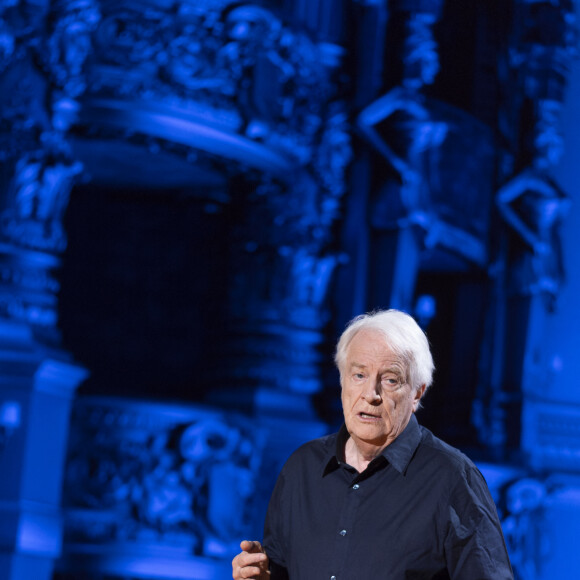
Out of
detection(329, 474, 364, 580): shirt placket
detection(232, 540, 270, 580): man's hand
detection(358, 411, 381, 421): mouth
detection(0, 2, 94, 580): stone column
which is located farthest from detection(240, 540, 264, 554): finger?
detection(0, 2, 94, 580): stone column

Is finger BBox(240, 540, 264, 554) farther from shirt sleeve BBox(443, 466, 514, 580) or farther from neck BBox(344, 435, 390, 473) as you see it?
shirt sleeve BBox(443, 466, 514, 580)

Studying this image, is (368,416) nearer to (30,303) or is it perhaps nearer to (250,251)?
(30,303)

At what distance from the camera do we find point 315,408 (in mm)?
5695

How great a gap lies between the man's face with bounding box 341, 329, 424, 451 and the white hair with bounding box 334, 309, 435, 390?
0.4 inches

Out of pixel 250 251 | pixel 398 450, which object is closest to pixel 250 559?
pixel 398 450

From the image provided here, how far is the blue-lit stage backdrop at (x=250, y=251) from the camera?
4.88m

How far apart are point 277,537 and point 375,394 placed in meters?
0.32

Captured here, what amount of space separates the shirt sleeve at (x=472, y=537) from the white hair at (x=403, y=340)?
0.66 feet

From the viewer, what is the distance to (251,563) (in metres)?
1.92

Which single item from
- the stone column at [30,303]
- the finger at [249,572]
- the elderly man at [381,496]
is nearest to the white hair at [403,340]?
the elderly man at [381,496]

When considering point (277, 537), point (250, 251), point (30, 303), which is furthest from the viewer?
point (250, 251)

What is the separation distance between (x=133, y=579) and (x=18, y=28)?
8.07 ft

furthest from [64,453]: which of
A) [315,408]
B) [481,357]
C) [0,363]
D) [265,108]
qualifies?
[481,357]

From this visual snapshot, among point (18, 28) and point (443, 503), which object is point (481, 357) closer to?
point (18, 28)
